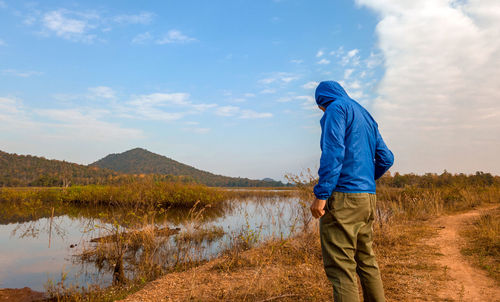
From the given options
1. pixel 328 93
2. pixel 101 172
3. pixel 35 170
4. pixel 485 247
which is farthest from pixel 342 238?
pixel 35 170

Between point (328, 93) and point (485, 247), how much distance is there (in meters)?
5.84

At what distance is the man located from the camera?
2.47 meters

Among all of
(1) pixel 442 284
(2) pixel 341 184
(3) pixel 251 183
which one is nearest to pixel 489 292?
(1) pixel 442 284

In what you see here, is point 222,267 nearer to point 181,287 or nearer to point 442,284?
point 181,287

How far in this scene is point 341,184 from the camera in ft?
8.52

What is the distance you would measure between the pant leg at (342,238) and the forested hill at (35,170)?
51764 mm

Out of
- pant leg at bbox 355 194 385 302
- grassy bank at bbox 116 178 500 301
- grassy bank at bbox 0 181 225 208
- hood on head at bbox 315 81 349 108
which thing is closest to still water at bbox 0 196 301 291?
grassy bank at bbox 116 178 500 301

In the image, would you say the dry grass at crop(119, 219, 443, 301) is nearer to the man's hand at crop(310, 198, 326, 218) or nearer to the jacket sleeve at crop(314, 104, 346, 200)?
the man's hand at crop(310, 198, 326, 218)

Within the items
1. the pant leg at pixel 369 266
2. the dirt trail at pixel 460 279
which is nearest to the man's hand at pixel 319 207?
the pant leg at pixel 369 266

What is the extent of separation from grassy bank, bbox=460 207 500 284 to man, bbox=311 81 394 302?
3350 mm

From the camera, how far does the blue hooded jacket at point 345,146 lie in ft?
7.98

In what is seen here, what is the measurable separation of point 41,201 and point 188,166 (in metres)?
81.6

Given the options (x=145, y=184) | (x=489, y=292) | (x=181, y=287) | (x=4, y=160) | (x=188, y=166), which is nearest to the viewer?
(x=489, y=292)

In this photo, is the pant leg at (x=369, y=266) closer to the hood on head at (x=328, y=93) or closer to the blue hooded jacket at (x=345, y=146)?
the blue hooded jacket at (x=345, y=146)
